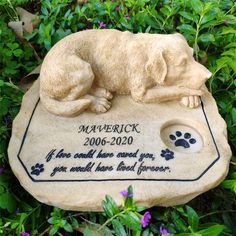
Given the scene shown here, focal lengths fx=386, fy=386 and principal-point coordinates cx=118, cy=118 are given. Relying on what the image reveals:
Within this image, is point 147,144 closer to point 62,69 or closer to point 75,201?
point 75,201

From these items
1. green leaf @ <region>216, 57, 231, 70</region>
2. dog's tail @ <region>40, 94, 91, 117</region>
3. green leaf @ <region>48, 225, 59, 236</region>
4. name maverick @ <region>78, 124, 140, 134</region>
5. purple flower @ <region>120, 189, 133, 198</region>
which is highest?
dog's tail @ <region>40, 94, 91, 117</region>

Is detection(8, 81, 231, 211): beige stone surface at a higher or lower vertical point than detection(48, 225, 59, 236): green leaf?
higher

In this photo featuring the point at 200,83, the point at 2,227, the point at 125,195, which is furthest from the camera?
the point at 200,83

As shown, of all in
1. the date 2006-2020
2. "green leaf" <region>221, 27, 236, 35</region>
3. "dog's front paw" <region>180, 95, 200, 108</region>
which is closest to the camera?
the date 2006-2020

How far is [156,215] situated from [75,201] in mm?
400

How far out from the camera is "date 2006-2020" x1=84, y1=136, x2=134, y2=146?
5.77ft

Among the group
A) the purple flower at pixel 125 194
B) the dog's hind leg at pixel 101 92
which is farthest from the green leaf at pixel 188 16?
the purple flower at pixel 125 194

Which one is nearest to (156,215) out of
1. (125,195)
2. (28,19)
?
(125,195)

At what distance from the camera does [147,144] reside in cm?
174

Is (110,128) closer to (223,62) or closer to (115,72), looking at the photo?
(115,72)

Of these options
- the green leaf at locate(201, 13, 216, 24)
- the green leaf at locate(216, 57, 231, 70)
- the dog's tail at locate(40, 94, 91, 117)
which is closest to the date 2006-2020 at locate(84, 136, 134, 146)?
the dog's tail at locate(40, 94, 91, 117)

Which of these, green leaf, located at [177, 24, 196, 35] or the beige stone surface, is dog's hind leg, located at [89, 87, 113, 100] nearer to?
the beige stone surface

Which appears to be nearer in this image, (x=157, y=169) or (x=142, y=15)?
(x=157, y=169)

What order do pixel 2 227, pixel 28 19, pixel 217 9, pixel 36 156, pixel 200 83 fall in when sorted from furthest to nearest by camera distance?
pixel 28 19 < pixel 217 9 < pixel 200 83 < pixel 36 156 < pixel 2 227
